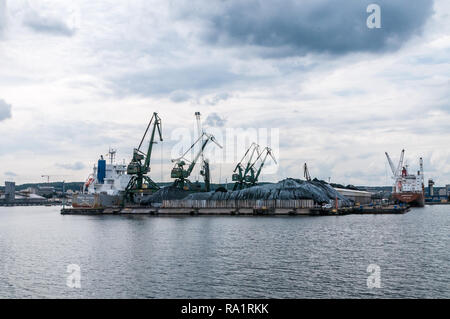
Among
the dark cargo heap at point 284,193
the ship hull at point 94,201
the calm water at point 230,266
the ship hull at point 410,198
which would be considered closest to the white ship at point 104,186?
the ship hull at point 94,201

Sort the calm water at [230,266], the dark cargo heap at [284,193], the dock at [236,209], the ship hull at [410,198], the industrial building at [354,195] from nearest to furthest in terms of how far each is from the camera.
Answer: the calm water at [230,266], the dock at [236,209], the dark cargo heap at [284,193], the industrial building at [354,195], the ship hull at [410,198]

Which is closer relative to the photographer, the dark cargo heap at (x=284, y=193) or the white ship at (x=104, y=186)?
the dark cargo heap at (x=284, y=193)

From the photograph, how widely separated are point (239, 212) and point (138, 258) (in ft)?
230

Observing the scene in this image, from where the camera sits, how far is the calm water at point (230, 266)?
28094mm

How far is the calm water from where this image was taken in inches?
1106

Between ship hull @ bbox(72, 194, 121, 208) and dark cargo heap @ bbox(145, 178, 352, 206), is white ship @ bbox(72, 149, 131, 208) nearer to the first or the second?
ship hull @ bbox(72, 194, 121, 208)

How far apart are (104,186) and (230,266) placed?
103 m

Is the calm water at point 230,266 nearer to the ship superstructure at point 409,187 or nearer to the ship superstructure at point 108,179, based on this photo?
the ship superstructure at point 108,179

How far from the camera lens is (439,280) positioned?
98.2 ft

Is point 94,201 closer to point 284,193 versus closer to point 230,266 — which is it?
point 284,193

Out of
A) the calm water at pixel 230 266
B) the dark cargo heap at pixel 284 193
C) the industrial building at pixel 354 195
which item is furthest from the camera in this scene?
the industrial building at pixel 354 195

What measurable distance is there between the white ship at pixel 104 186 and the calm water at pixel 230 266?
6978cm
